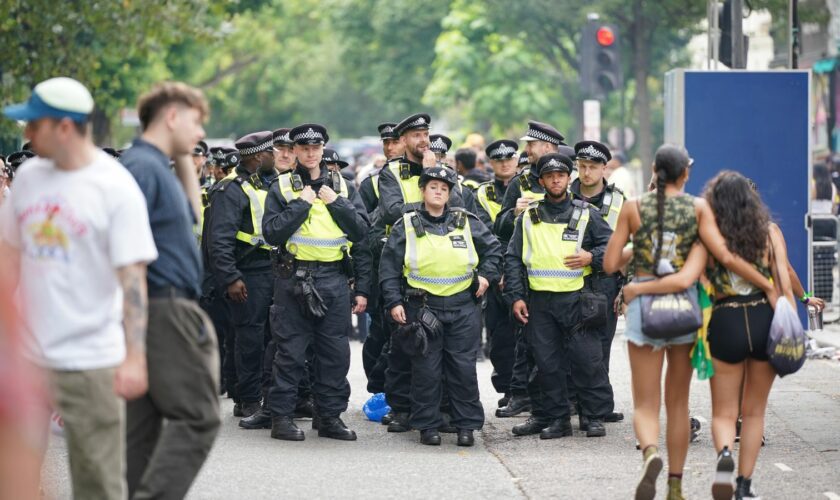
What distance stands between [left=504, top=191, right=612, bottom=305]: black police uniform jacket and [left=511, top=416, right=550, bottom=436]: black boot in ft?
2.71

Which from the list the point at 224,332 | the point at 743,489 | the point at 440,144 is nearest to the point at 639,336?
the point at 743,489

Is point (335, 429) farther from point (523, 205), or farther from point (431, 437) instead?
point (523, 205)

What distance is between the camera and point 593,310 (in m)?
10.2

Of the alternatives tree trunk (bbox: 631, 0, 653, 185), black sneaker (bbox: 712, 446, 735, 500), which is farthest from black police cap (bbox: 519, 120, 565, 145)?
tree trunk (bbox: 631, 0, 653, 185)

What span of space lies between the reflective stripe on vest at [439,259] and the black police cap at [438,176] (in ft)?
0.79

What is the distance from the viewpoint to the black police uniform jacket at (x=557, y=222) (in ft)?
33.8

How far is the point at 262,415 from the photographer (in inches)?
423

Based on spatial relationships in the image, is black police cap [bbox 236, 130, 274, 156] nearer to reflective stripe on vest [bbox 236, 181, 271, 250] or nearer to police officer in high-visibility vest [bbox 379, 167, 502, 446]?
reflective stripe on vest [bbox 236, 181, 271, 250]

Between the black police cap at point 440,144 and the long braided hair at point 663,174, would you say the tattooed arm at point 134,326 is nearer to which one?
the long braided hair at point 663,174

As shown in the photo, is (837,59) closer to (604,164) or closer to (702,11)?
(702,11)

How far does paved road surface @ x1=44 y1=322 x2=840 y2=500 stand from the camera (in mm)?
8469

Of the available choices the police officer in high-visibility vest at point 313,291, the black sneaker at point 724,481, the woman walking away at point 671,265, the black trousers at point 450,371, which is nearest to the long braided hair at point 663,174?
the woman walking away at point 671,265

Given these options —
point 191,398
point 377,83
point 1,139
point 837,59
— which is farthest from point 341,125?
point 191,398

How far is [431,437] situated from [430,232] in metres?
1.33
